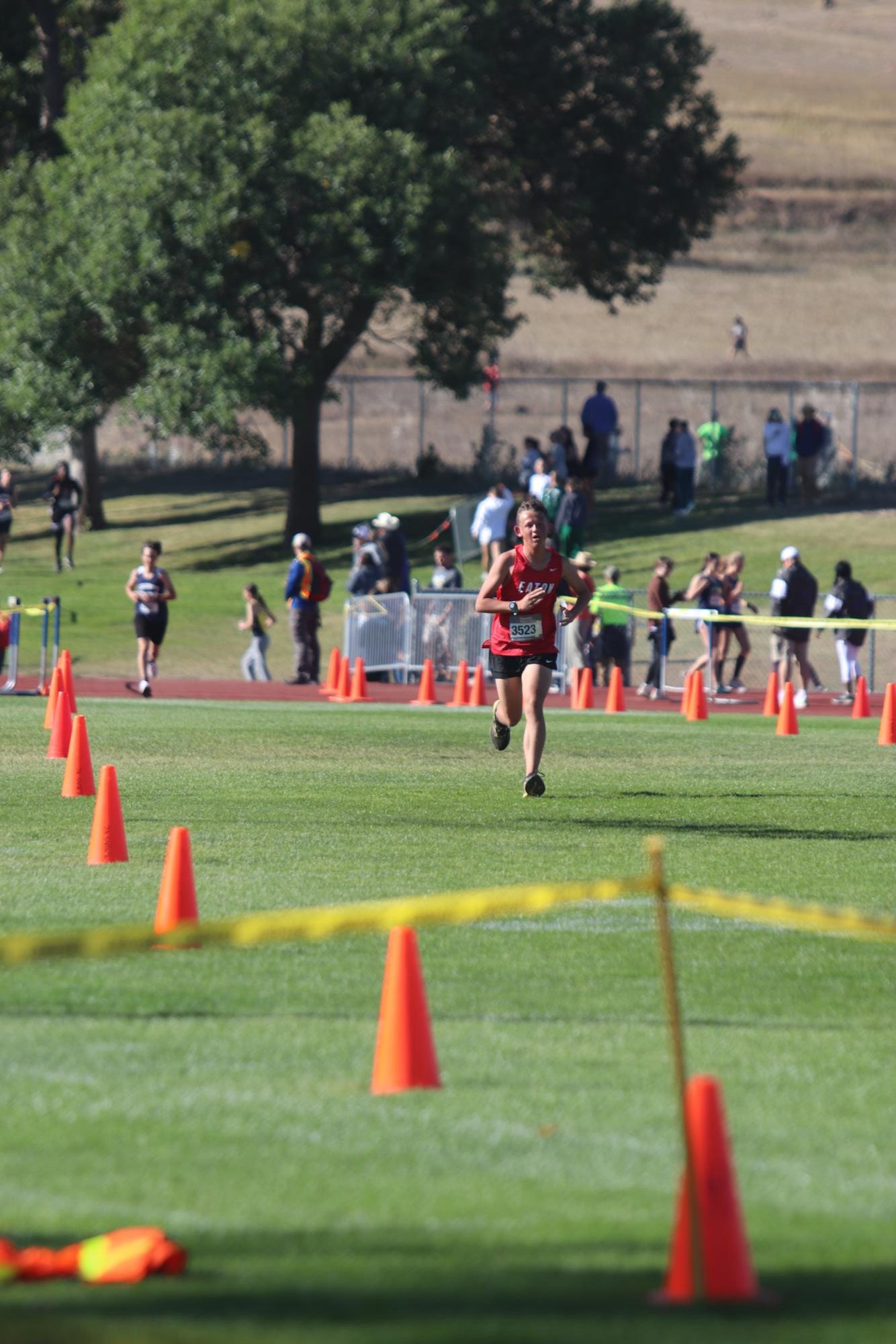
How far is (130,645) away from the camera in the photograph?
35688 mm

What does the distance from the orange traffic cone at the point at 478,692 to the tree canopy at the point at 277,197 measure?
16688mm

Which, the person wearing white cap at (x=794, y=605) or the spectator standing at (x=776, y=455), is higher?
the spectator standing at (x=776, y=455)

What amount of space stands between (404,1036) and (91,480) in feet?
151

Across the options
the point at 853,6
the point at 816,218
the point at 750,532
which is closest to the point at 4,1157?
the point at 750,532

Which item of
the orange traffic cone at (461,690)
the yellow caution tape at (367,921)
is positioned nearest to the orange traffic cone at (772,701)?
the orange traffic cone at (461,690)

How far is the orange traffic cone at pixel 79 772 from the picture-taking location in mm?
14062

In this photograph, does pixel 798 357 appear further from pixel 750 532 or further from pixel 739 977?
pixel 739 977

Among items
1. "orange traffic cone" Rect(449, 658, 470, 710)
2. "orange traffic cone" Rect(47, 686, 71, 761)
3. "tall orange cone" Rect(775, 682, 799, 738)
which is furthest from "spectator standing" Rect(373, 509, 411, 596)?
"orange traffic cone" Rect(47, 686, 71, 761)

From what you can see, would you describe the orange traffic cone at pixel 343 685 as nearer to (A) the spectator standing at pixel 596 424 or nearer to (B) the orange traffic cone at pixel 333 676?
(B) the orange traffic cone at pixel 333 676

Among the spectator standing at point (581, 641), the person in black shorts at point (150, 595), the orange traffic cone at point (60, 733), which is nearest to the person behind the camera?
the orange traffic cone at point (60, 733)

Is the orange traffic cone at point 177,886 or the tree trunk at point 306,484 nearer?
the orange traffic cone at point 177,886

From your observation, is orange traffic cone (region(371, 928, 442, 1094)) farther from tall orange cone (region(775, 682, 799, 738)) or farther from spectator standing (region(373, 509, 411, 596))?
spectator standing (region(373, 509, 411, 596))

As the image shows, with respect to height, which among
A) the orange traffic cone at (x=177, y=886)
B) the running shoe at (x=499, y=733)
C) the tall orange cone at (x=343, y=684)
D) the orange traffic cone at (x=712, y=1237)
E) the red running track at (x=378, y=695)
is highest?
the orange traffic cone at (x=712, y=1237)

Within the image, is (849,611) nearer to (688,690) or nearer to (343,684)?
(688,690)
